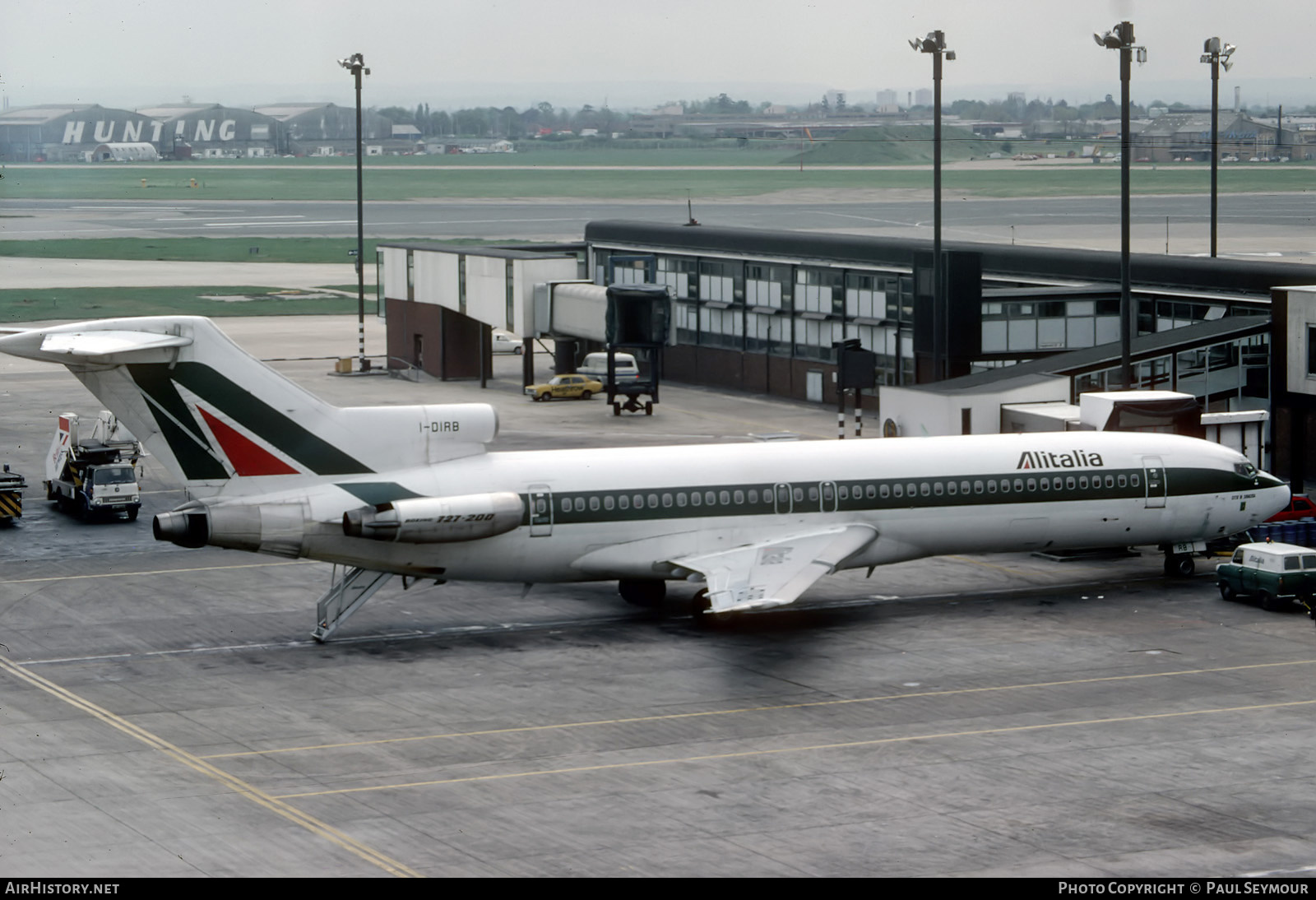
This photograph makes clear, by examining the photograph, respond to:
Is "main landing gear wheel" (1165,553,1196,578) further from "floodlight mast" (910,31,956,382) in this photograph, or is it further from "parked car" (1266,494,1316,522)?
"floodlight mast" (910,31,956,382)

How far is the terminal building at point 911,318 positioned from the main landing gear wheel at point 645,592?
1474cm

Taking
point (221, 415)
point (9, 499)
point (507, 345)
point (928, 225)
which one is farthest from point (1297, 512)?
point (928, 225)

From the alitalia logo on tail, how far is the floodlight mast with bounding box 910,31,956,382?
50.7ft

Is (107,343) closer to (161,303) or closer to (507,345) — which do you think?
(507,345)

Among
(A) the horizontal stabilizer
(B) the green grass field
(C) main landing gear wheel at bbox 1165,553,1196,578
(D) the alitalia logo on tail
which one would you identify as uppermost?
(A) the horizontal stabilizer

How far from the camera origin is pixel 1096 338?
227ft

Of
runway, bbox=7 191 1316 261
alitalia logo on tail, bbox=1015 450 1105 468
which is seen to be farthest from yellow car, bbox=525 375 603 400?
runway, bbox=7 191 1316 261

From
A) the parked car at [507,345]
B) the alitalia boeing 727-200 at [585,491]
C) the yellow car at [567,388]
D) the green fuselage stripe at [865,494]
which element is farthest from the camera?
the parked car at [507,345]

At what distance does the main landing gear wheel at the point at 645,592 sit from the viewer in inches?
1617

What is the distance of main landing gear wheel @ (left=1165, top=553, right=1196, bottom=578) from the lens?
44.6 m

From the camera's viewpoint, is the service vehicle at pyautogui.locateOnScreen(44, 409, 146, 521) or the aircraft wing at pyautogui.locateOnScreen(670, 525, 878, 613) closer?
the aircraft wing at pyautogui.locateOnScreen(670, 525, 878, 613)

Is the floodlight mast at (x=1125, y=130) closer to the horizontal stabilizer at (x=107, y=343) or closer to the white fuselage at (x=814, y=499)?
the white fuselage at (x=814, y=499)

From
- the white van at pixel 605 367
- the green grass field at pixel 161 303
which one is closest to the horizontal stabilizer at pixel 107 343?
the white van at pixel 605 367

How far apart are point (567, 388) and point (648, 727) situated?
166 ft
